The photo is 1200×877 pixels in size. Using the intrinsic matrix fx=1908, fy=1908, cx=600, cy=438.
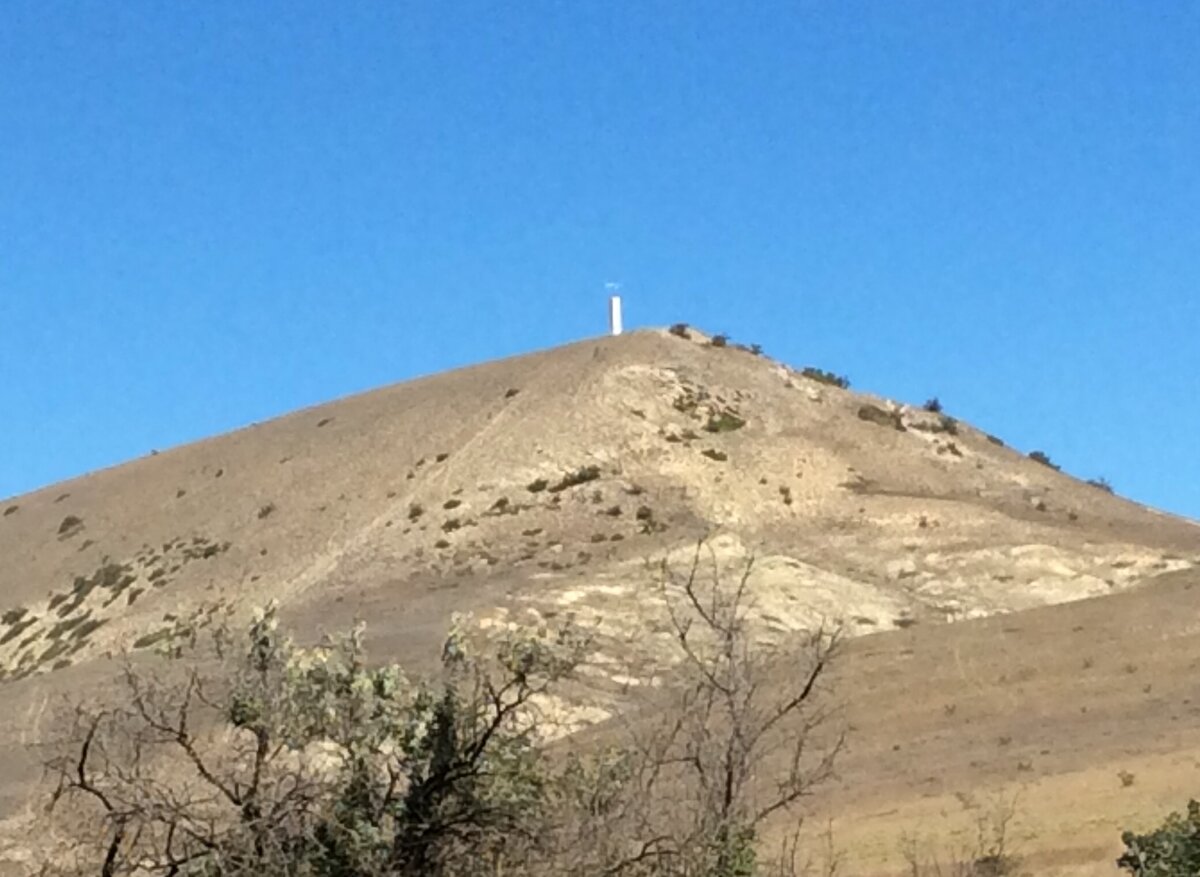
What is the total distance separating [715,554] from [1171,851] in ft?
76.8

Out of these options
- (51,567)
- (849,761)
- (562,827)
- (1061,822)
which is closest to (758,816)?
(562,827)

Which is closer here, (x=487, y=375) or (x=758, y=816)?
(x=758, y=816)

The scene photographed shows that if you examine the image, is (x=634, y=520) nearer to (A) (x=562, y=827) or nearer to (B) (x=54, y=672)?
(B) (x=54, y=672)

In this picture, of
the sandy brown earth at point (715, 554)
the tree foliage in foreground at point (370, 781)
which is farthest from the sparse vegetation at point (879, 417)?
the tree foliage in foreground at point (370, 781)

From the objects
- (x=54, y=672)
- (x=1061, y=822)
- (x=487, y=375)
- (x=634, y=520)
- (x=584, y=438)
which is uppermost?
(x=487, y=375)

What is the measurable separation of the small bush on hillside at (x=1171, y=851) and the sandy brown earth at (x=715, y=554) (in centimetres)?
577

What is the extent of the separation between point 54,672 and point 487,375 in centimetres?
2478

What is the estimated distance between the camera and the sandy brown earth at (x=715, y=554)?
87.7 ft

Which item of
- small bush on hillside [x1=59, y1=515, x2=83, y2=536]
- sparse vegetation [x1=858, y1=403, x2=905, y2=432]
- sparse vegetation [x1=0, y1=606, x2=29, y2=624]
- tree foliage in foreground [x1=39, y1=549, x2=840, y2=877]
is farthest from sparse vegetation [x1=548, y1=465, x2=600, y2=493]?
tree foliage in foreground [x1=39, y1=549, x2=840, y2=877]

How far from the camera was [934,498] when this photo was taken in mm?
52781

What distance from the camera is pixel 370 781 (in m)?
9.88

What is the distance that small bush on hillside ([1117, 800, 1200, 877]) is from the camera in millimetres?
13492

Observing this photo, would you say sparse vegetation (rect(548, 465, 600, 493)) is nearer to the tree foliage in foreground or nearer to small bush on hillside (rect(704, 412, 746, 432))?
small bush on hillside (rect(704, 412, 746, 432))

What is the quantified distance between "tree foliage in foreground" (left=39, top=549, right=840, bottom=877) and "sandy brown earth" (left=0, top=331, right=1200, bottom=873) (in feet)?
35.1
